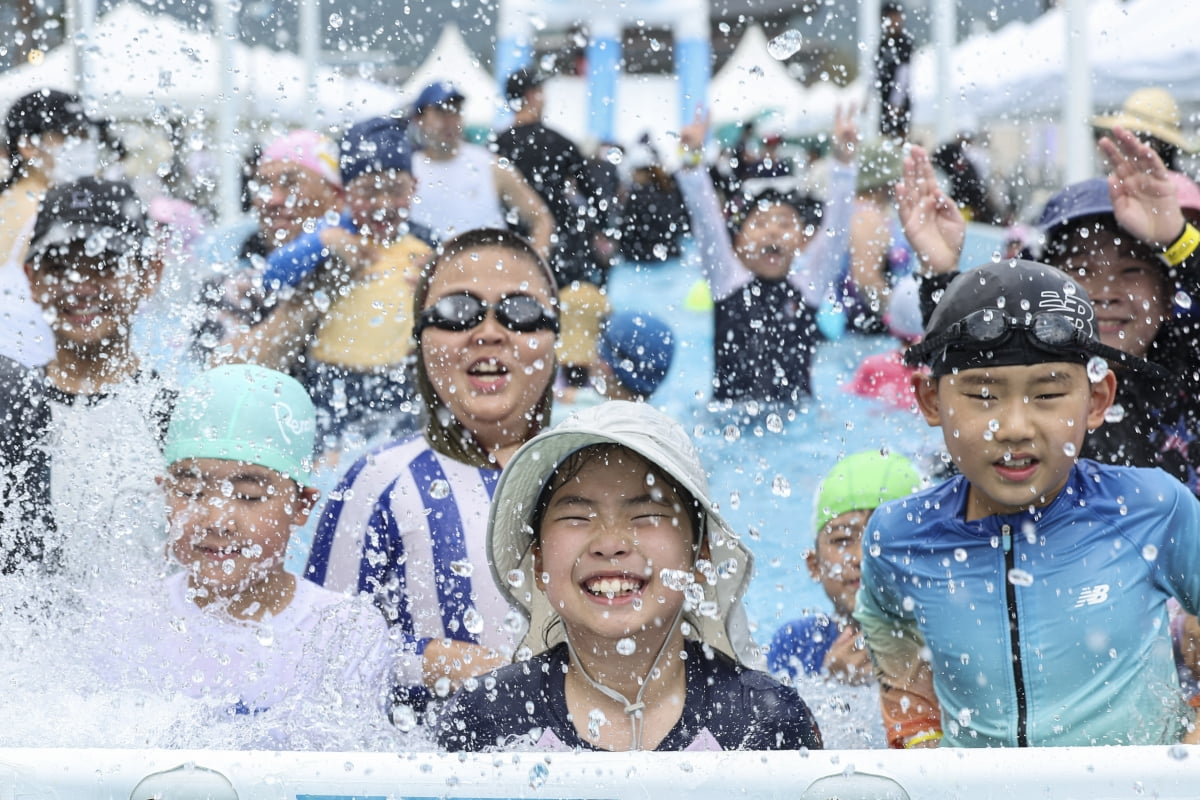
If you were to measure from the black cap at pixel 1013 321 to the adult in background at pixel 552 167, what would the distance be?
4968 millimetres

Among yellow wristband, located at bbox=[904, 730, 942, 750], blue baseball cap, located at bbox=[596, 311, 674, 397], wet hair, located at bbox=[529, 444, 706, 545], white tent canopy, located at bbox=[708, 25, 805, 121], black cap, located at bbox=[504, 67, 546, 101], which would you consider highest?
white tent canopy, located at bbox=[708, 25, 805, 121]

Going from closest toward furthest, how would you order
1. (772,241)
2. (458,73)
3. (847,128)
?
(847,128), (772,241), (458,73)

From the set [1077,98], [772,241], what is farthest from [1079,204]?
[1077,98]

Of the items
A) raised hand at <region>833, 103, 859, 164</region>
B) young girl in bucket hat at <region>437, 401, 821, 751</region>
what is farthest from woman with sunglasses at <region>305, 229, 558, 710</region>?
raised hand at <region>833, 103, 859, 164</region>

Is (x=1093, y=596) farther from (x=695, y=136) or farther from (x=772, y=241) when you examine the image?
(x=695, y=136)

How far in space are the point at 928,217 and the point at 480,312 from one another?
3.93ft

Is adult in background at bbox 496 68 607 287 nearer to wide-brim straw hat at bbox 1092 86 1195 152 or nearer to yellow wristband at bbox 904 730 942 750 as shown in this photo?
wide-brim straw hat at bbox 1092 86 1195 152

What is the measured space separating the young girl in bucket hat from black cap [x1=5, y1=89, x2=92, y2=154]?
475 centimetres

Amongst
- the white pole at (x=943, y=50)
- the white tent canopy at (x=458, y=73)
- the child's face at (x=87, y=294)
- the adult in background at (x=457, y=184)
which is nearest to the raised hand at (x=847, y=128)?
the adult in background at (x=457, y=184)

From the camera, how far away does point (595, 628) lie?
235cm

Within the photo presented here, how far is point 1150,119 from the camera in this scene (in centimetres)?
596

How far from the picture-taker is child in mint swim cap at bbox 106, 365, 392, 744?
2.79 meters

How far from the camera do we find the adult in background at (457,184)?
23.1 feet

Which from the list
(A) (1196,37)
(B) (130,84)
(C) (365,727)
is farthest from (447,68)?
(C) (365,727)
